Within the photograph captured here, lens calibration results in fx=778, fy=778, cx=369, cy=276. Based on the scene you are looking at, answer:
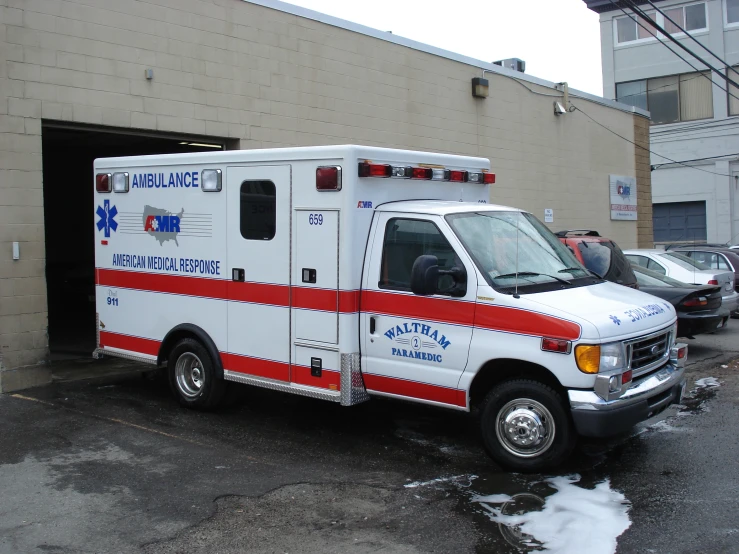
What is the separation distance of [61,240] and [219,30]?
11.5 m

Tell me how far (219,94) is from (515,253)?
683 cm

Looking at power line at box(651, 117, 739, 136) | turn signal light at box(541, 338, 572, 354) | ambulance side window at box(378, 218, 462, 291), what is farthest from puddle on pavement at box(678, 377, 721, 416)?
power line at box(651, 117, 739, 136)

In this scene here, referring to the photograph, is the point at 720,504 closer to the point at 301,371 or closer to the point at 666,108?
the point at 301,371

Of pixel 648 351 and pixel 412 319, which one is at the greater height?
pixel 412 319

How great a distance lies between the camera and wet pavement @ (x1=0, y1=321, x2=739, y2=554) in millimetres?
5230

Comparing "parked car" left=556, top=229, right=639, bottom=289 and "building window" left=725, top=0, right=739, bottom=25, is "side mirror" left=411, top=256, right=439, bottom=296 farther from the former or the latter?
"building window" left=725, top=0, right=739, bottom=25

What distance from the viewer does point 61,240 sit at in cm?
2139

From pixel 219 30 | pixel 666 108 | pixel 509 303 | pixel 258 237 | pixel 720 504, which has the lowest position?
pixel 720 504

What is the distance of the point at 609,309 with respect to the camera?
640 cm

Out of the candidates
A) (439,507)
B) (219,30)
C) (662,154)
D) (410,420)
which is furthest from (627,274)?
(662,154)

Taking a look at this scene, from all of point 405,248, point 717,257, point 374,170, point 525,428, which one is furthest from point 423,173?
point 717,257

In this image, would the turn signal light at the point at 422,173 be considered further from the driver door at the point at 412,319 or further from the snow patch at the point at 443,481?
the snow patch at the point at 443,481

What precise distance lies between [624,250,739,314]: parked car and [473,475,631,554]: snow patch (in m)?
8.97

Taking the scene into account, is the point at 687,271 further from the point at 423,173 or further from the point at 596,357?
the point at 596,357
